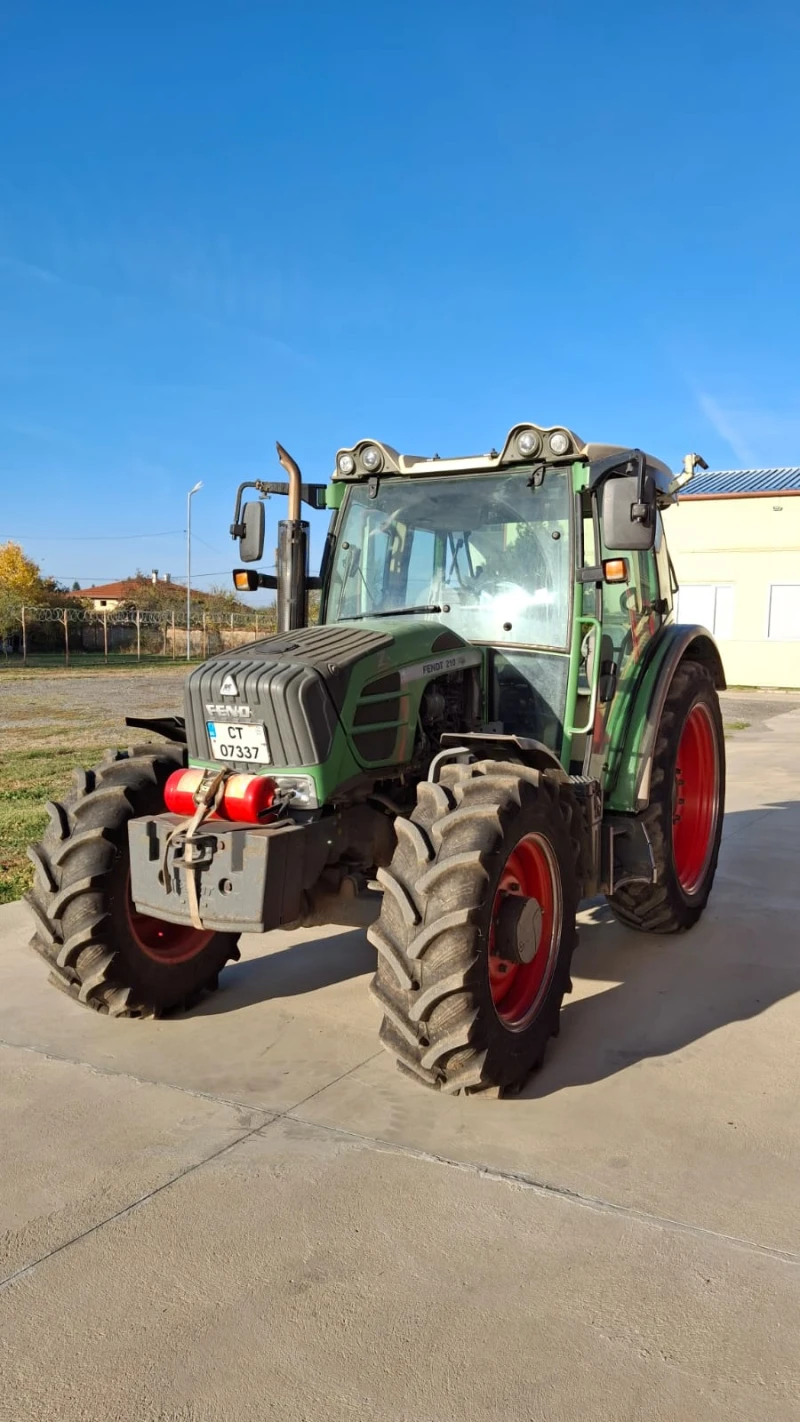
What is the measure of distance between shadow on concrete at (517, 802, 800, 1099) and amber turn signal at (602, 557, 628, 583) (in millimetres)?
1762

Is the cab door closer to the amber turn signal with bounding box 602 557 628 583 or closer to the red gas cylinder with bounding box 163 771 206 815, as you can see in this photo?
the amber turn signal with bounding box 602 557 628 583

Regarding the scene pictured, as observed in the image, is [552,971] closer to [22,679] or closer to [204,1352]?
[204,1352]

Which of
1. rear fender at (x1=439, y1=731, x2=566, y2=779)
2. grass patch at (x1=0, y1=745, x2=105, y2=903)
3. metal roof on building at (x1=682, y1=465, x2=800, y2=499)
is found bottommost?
grass patch at (x1=0, y1=745, x2=105, y2=903)

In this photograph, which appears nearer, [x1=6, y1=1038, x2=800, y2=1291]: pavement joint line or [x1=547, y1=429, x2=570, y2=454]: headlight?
[x1=6, y1=1038, x2=800, y2=1291]: pavement joint line

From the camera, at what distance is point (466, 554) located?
182 inches

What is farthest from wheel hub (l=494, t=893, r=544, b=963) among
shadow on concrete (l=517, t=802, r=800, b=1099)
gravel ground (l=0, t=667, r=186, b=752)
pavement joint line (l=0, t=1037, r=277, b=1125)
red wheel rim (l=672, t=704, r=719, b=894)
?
gravel ground (l=0, t=667, r=186, b=752)

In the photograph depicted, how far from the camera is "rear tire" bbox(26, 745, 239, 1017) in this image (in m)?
3.87

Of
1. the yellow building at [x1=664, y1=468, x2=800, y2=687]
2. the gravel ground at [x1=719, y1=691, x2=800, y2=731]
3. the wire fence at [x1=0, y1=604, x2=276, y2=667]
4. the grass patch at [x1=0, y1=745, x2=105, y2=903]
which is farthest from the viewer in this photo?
the wire fence at [x1=0, y1=604, x2=276, y2=667]

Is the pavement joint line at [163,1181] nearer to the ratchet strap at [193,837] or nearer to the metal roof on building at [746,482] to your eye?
the ratchet strap at [193,837]

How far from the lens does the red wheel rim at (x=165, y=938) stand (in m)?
4.11

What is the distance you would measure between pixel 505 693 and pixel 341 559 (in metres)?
1.02

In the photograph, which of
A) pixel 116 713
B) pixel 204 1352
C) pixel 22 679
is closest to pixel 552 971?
pixel 204 1352

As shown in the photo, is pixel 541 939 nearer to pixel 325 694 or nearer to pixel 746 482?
pixel 325 694

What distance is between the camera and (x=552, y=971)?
3.87 m
